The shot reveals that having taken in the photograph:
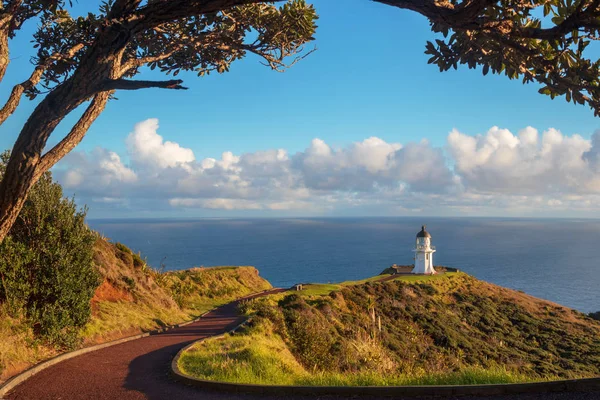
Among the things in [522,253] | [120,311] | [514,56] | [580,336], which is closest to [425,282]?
[580,336]

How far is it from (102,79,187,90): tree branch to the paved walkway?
221 inches

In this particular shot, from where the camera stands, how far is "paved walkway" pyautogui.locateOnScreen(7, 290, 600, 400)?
8.47 meters

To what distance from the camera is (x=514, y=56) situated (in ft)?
21.6

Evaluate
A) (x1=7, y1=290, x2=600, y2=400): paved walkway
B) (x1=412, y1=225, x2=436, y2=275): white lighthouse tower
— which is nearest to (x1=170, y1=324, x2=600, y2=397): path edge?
(x1=7, y1=290, x2=600, y2=400): paved walkway

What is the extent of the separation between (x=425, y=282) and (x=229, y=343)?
38.8 meters

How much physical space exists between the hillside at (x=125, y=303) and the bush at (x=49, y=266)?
478 millimetres

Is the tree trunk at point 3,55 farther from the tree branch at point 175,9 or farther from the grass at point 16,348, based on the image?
the grass at point 16,348

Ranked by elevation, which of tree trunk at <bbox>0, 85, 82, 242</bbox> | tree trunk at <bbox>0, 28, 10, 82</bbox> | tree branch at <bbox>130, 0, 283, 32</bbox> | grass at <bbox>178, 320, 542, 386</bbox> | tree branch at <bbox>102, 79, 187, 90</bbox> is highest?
tree branch at <bbox>130, 0, 283, 32</bbox>

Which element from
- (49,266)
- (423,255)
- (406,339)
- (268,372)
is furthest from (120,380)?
(423,255)

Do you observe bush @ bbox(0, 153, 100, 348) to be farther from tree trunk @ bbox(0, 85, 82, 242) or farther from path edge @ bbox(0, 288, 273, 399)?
tree trunk @ bbox(0, 85, 82, 242)

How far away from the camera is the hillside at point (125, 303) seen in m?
11.0

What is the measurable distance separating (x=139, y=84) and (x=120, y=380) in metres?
7.07

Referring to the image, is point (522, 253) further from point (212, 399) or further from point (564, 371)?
point (212, 399)

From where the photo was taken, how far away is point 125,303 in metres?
18.4
